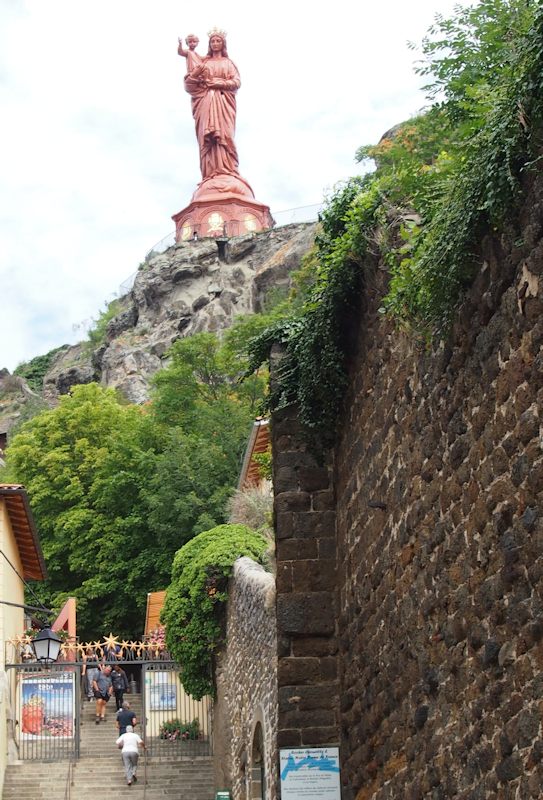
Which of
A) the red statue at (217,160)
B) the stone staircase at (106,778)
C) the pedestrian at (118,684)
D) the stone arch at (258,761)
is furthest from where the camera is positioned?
the red statue at (217,160)

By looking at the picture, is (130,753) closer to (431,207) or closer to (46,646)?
(46,646)

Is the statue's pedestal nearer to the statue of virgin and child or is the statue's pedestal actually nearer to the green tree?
the statue of virgin and child

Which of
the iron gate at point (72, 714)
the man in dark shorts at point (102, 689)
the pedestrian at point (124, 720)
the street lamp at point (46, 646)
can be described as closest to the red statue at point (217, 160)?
the man in dark shorts at point (102, 689)

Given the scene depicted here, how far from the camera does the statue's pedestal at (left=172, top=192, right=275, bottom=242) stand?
2147 inches

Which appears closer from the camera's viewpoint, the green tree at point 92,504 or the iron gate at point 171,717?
the iron gate at point 171,717

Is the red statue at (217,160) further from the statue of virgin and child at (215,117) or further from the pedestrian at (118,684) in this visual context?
the pedestrian at (118,684)

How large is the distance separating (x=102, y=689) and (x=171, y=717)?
203cm

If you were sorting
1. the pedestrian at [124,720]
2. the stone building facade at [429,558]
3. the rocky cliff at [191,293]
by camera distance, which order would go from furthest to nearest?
the rocky cliff at [191,293]
the pedestrian at [124,720]
the stone building facade at [429,558]

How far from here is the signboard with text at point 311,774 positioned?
24.6ft

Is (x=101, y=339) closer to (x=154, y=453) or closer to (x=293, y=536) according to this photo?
(x=154, y=453)

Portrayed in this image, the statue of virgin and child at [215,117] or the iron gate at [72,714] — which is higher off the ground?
the statue of virgin and child at [215,117]

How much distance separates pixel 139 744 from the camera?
1848 cm

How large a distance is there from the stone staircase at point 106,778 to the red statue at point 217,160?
131 ft

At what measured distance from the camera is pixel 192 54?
185 feet
